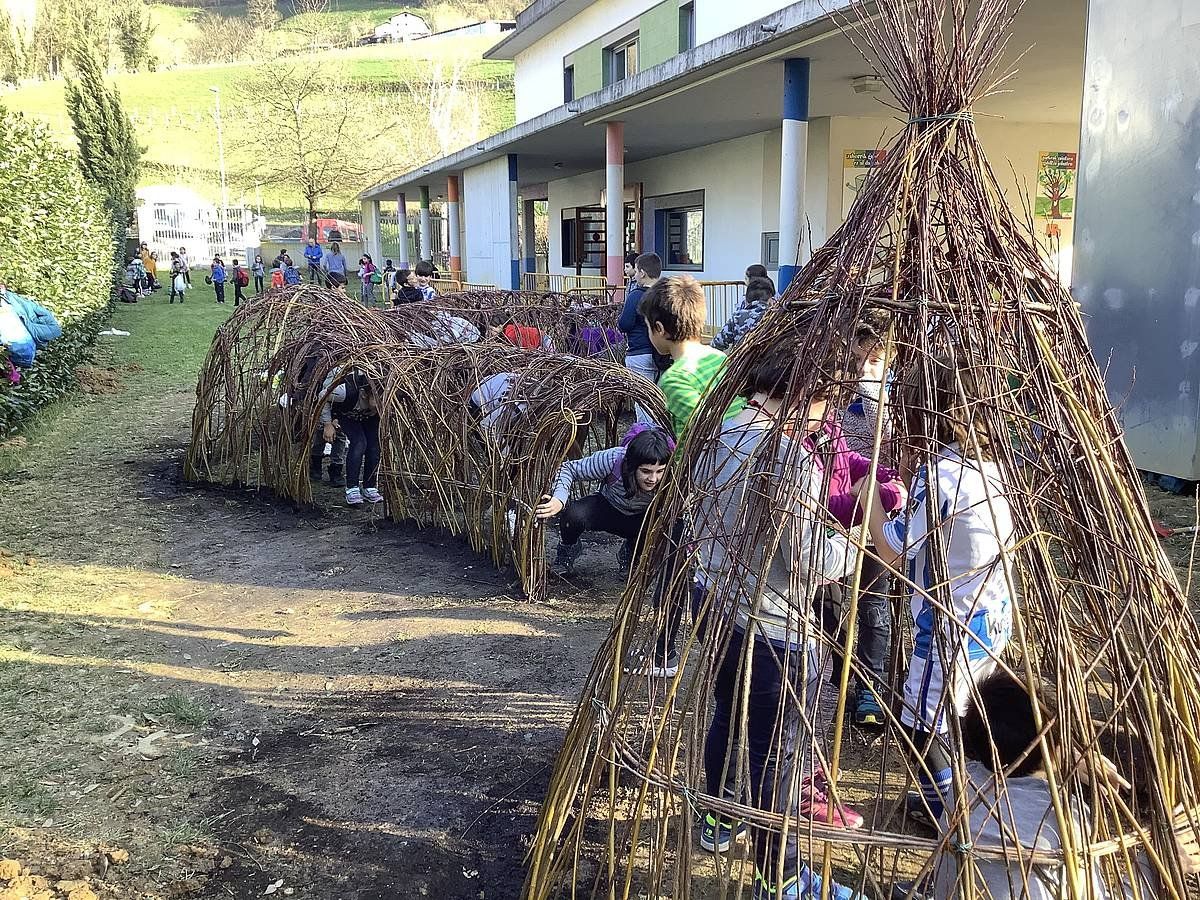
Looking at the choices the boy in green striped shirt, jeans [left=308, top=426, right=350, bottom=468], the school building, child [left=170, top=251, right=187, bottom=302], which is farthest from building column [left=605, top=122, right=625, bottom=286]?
child [left=170, top=251, right=187, bottom=302]

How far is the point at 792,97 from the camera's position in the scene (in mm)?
9062

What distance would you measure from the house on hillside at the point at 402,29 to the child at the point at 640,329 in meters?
79.3

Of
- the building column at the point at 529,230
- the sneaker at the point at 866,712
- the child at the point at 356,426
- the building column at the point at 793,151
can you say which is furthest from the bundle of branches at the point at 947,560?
the building column at the point at 529,230

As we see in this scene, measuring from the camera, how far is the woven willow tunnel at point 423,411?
5.09m

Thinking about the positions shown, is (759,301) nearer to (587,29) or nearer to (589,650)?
(589,650)

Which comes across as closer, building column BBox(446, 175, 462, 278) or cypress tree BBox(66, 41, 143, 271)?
building column BBox(446, 175, 462, 278)

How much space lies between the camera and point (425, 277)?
12.1m

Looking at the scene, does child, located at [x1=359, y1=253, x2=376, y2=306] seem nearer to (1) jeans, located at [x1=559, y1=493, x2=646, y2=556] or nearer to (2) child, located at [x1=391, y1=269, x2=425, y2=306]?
(2) child, located at [x1=391, y1=269, x2=425, y2=306]

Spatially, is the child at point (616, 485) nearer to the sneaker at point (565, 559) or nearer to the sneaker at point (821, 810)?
the sneaker at point (565, 559)

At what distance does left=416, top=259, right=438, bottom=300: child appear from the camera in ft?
38.0

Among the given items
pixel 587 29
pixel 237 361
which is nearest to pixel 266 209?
pixel 587 29

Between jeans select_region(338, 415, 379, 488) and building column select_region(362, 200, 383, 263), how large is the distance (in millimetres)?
28867

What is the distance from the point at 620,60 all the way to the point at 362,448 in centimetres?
1444

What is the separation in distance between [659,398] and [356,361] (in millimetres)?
2443
